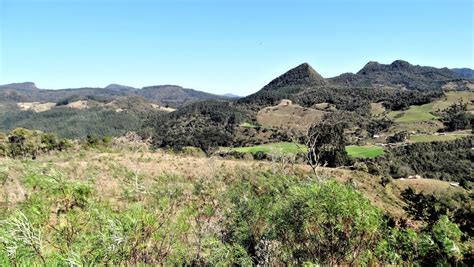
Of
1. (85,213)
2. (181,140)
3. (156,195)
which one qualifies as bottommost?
(181,140)

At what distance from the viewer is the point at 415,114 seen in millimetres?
129500

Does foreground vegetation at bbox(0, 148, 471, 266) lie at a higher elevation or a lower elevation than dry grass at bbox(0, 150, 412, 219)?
higher

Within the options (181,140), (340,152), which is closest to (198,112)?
(181,140)

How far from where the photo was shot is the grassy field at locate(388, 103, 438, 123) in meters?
124

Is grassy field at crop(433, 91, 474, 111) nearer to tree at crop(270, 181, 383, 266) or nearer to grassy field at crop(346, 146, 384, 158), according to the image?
grassy field at crop(346, 146, 384, 158)

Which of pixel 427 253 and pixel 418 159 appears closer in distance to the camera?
pixel 427 253

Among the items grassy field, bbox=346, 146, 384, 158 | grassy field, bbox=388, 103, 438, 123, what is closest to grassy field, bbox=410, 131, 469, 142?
grassy field, bbox=346, 146, 384, 158

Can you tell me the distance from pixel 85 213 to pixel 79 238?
0.53 metres

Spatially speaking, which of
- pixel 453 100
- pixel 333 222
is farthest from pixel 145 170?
pixel 453 100

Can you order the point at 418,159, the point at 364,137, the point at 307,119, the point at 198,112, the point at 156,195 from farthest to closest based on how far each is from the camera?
the point at 198,112, the point at 307,119, the point at 364,137, the point at 418,159, the point at 156,195

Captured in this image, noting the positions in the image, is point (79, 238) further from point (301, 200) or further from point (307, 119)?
point (307, 119)

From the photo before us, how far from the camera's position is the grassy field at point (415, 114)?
124 metres

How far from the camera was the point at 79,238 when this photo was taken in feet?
23.9

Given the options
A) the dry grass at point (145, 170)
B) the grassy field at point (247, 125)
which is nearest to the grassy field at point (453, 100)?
the grassy field at point (247, 125)
